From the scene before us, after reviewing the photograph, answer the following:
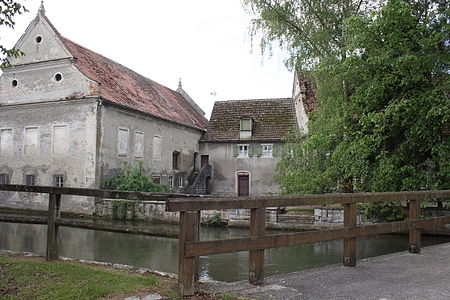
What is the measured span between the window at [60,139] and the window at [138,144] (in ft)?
12.1

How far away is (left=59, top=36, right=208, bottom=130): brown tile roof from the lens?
20844mm

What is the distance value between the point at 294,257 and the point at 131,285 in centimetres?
631

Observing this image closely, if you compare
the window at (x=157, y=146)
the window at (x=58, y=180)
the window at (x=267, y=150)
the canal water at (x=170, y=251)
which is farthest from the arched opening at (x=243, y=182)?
the canal water at (x=170, y=251)

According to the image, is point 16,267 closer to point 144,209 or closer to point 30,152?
point 144,209

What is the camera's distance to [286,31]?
15.1 m

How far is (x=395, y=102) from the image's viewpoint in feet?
34.6

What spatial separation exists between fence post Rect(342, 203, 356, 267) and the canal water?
2801 millimetres

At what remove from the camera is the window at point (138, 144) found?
2208 centimetres

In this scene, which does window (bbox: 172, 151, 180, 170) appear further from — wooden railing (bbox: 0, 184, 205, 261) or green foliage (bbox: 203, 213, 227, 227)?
wooden railing (bbox: 0, 184, 205, 261)

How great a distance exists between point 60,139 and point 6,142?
416cm

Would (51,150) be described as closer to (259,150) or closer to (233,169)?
(233,169)

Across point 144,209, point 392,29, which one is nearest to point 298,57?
point 392,29

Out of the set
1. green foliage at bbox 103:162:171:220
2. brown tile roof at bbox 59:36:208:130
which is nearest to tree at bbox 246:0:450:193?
green foliage at bbox 103:162:171:220

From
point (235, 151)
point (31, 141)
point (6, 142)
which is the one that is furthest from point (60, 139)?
point (235, 151)
